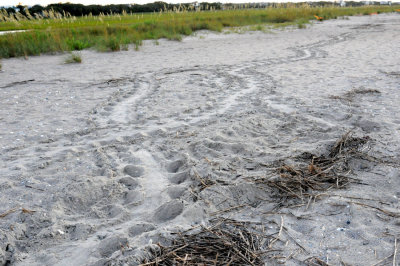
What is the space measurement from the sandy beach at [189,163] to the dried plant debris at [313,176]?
0.09ft

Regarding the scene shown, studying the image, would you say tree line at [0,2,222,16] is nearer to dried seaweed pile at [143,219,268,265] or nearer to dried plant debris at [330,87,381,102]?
dried plant debris at [330,87,381,102]

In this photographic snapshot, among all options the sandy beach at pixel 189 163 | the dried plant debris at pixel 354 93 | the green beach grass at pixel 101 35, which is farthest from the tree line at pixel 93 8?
the dried plant debris at pixel 354 93

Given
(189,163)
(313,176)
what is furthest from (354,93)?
(189,163)

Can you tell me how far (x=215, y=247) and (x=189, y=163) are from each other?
114 centimetres

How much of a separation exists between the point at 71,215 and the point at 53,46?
28.3 ft

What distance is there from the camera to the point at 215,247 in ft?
5.92

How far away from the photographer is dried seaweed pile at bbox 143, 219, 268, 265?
170 cm

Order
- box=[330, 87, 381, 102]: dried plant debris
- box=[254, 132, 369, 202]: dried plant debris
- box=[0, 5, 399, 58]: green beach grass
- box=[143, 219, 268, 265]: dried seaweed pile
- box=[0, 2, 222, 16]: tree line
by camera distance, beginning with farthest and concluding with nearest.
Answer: box=[0, 2, 222, 16]: tree line < box=[0, 5, 399, 58]: green beach grass < box=[330, 87, 381, 102]: dried plant debris < box=[254, 132, 369, 202]: dried plant debris < box=[143, 219, 268, 265]: dried seaweed pile

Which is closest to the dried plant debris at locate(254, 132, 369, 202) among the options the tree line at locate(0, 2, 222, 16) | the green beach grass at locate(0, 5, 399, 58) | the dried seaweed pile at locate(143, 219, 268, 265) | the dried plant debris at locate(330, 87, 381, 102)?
the dried seaweed pile at locate(143, 219, 268, 265)

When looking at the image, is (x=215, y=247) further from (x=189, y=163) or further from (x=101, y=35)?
(x=101, y=35)

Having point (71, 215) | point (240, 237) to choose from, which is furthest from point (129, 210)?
point (240, 237)

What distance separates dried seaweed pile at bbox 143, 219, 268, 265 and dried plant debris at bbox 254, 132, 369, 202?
20.6 inches

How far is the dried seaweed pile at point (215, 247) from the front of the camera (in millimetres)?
1697

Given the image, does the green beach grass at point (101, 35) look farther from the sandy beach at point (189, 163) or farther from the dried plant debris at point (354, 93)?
the dried plant debris at point (354, 93)
